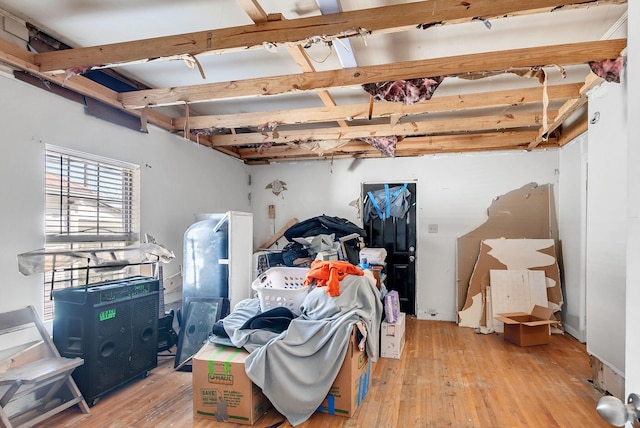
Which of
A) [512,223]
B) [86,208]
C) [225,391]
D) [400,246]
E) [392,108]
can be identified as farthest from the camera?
[400,246]

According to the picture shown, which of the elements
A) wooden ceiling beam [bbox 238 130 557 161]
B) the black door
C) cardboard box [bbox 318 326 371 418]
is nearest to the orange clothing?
cardboard box [bbox 318 326 371 418]

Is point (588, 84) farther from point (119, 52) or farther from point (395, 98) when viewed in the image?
point (119, 52)

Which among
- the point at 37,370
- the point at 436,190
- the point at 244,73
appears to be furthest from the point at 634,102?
the point at 436,190

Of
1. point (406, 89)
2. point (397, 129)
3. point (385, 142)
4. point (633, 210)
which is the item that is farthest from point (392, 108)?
point (633, 210)

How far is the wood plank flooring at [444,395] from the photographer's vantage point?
246 cm

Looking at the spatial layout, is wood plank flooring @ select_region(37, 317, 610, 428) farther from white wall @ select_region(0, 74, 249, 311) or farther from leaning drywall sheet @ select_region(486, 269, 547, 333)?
white wall @ select_region(0, 74, 249, 311)

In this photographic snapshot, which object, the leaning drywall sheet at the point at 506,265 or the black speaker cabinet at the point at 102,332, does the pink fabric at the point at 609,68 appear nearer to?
the leaning drywall sheet at the point at 506,265

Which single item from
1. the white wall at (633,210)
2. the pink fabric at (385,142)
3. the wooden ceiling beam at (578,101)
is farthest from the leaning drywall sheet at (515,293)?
the white wall at (633,210)

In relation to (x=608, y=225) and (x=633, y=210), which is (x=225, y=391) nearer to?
(x=633, y=210)

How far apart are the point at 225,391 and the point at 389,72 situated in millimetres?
2482

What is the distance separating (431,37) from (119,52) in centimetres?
207

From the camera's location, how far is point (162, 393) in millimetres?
2867

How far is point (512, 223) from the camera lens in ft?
16.6

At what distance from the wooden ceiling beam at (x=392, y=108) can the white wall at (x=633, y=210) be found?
2522mm
